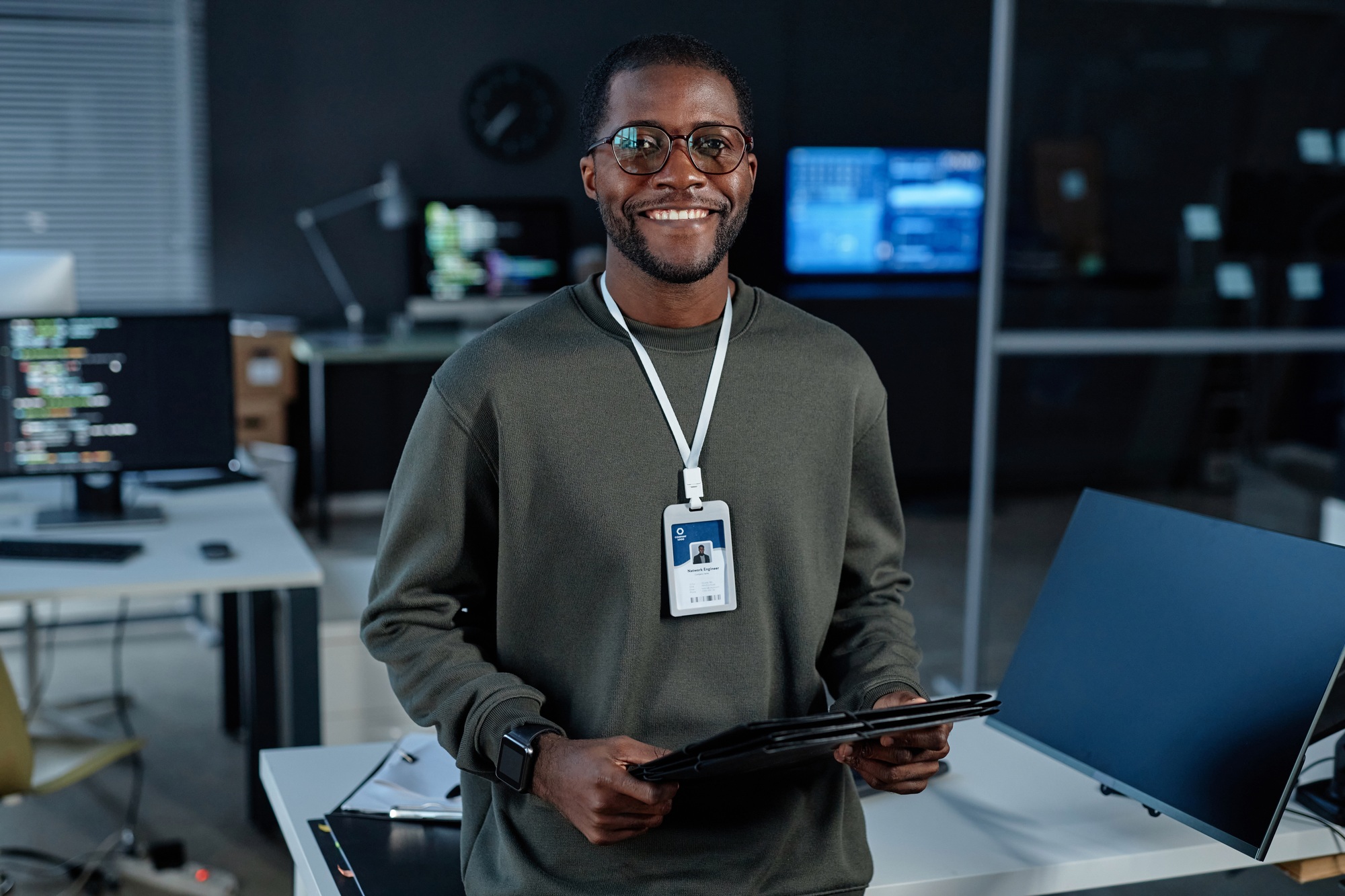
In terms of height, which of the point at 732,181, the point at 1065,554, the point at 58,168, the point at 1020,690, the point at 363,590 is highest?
the point at 58,168

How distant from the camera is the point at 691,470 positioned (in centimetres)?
121

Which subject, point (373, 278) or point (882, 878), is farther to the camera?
point (373, 278)

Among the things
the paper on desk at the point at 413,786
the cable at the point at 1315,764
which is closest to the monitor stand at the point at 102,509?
the paper on desk at the point at 413,786

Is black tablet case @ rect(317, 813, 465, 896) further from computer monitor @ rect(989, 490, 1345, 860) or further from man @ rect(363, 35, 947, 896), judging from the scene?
computer monitor @ rect(989, 490, 1345, 860)

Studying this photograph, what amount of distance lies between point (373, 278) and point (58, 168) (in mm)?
1449

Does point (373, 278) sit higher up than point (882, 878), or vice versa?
point (373, 278)

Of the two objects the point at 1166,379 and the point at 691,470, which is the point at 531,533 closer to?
the point at 691,470

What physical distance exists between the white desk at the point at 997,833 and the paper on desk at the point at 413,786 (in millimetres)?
44

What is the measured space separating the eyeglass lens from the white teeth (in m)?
0.04

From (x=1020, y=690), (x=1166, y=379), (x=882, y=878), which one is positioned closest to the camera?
(x=882, y=878)

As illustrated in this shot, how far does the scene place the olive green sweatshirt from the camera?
1203 mm

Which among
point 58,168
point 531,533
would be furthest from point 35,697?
point 58,168

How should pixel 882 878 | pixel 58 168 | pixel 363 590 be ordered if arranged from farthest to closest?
pixel 58 168
pixel 363 590
pixel 882 878

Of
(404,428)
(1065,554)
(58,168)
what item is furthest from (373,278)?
(1065,554)
